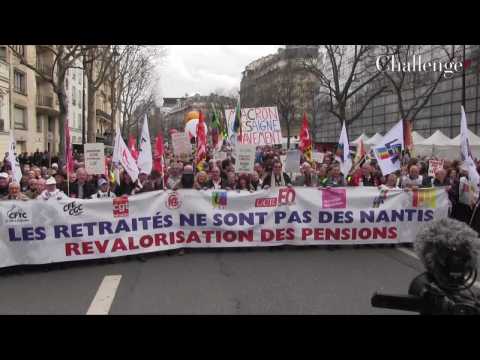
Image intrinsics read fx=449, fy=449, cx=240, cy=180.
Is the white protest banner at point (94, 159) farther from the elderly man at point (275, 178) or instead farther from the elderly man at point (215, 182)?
the elderly man at point (275, 178)

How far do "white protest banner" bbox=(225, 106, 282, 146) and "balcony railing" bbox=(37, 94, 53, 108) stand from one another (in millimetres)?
31003

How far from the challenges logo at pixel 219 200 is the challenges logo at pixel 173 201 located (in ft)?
2.01

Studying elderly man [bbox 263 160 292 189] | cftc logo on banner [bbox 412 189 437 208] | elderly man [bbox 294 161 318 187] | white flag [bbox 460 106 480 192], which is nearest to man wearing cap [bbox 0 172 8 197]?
elderly man [bbox 263 160 292 189]

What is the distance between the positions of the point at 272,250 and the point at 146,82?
41777mm

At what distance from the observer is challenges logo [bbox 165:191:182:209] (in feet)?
25.8

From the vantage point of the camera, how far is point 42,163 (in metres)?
22.7

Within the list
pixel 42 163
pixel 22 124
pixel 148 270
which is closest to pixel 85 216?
pixel 148 270

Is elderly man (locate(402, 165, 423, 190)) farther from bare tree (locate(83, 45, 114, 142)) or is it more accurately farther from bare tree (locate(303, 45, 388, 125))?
bare tree (locate(303, 45, 388, 125))

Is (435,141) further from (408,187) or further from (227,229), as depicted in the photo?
(227,229)

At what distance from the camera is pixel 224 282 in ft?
20.2

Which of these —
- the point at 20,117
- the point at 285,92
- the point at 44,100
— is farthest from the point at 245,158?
the point at 285,92

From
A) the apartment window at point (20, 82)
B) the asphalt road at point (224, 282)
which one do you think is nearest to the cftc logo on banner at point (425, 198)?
the asphalt road at point (224, 282)

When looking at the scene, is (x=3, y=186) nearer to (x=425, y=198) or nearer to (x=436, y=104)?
(x=425, y=198)

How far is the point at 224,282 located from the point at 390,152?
4967mm
